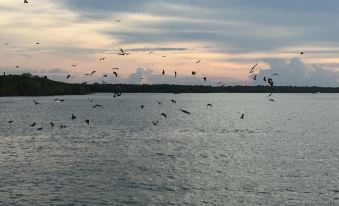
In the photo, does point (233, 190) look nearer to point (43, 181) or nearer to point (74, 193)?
point (74, 193)

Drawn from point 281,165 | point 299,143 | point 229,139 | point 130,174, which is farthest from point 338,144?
point 130,174

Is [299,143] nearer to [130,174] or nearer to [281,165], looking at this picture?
[281,165]

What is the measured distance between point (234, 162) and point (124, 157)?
40.4ft

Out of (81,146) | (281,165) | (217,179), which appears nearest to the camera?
(217,179)

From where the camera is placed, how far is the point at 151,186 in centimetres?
4044

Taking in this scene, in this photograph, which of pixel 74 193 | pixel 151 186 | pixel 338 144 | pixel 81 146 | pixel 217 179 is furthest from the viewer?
pixel 338 144

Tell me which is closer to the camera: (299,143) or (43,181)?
(43,181)

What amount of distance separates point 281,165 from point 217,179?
1164cm

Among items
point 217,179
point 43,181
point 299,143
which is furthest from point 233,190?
point 299,143

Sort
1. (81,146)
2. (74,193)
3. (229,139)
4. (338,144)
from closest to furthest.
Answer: (74,193)
(81,146)
(338,144)
(229,139)

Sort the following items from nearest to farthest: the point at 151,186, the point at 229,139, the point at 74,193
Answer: the point at 74,193
the point at 151,186
the point at 229,139

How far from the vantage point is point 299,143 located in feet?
253

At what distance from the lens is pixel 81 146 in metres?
67.0

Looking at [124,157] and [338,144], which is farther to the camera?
[338,144]
